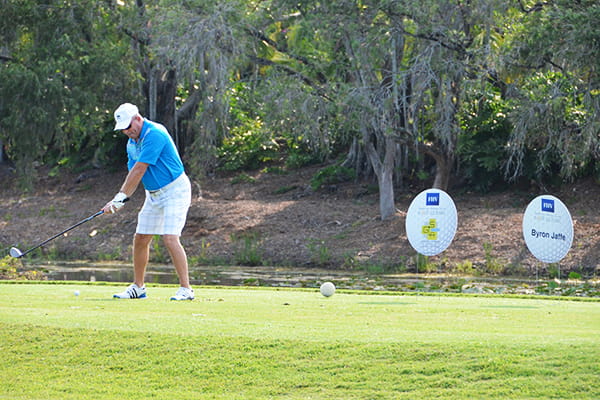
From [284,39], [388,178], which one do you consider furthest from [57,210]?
[388,178]

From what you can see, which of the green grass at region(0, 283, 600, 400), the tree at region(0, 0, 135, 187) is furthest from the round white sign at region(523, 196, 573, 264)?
the tree at region(0, 0, 135, 187)

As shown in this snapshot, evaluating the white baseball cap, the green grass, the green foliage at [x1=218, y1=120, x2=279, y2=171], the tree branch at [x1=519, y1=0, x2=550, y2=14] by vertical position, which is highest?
the tree branch at [x1=519, y1=0, x2=550, y2=14]

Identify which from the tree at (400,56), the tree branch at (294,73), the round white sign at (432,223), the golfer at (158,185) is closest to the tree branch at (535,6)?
the tree at (400,56)

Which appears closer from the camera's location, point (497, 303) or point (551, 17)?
point (497, 303)

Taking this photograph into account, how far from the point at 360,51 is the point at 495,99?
14.7 ft

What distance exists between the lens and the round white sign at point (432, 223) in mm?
15594

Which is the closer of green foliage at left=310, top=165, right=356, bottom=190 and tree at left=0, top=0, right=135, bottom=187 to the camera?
tree at left=0, top=0, right=135, bottom=187

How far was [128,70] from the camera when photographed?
31688 millimetres

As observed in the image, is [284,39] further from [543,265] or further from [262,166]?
[543,265]

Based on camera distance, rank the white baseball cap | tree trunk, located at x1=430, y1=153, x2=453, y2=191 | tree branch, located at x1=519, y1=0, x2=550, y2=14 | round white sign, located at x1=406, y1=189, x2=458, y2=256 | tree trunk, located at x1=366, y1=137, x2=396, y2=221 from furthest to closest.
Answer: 1. tree trunk, located at x1=430, y1=153, x2=453, y2=191
2. tree trunk, located at x1=366, y1=137, x2=396, y2=221
3. tree branch, located at x1=519, y1=0, x2=550, y2=14
4. round white sign, located at x1=406, y1=189, x2=458, y2=256
5. the white baseball cap

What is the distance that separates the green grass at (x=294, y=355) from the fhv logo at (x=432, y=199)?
6.19m

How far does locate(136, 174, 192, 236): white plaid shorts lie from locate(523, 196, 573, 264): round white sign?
23.8 ft

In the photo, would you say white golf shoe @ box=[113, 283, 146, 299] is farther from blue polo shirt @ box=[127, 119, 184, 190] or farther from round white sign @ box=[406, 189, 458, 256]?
round white sign @ box=[406, 189, 458, 256]

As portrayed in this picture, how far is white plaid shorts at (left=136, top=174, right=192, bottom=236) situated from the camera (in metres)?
11.2
